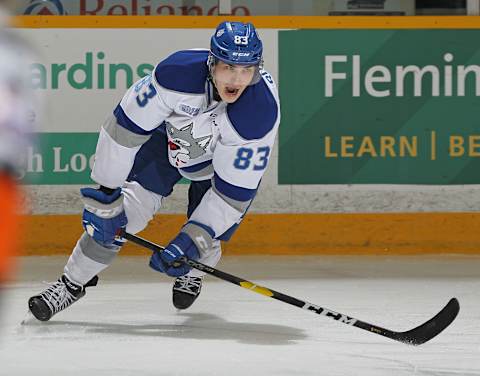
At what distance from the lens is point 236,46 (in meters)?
2.90

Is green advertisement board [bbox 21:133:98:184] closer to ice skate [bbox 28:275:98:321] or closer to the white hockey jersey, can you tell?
ice skate [bbox 28:275:98:321]

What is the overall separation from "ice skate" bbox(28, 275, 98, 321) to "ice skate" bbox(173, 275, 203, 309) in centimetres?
34

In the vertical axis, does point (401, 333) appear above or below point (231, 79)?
below

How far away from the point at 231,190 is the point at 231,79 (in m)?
0.34

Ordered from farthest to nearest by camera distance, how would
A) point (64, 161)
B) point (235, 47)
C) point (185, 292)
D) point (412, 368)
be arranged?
point (64, 161) → point (185, 292) → point (235, 47) → point (412, 368)

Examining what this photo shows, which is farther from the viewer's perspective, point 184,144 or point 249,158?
point 184,144

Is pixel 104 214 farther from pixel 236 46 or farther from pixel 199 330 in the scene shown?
pixel 236 46

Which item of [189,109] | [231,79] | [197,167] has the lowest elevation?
[197,167]

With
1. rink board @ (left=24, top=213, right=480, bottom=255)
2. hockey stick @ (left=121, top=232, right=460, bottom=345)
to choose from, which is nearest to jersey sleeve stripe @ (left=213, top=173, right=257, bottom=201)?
hockey stick @ (left=121, top=232, right=460, bottom=345)

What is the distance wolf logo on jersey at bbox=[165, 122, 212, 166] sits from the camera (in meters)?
3.16

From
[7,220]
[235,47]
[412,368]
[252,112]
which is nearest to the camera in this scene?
[7,220]

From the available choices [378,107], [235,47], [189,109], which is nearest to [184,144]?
[189,109]

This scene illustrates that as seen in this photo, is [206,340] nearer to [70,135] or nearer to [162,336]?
[162,336]

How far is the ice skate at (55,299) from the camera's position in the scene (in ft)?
10.5
